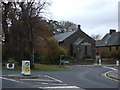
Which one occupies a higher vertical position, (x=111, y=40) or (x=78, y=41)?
(x=111, y=40)

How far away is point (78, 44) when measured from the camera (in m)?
73.5

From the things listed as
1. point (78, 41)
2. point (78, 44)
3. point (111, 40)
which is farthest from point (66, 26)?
point (78, 44)

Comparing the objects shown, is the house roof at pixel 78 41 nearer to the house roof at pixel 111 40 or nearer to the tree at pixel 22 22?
the house roof at pixel 111 40

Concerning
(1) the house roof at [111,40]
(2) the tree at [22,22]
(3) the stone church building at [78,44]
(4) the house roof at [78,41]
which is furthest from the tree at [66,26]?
(2) the tree at [22,22]

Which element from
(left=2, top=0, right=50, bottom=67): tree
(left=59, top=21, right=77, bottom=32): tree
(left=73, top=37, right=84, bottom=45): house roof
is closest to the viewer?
(left=2, top=0, right=50, bottom=67): tree

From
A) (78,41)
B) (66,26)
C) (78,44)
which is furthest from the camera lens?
(66,26)

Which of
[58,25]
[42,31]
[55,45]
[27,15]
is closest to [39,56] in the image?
[55,45]

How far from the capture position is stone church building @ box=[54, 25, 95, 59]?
243 ft

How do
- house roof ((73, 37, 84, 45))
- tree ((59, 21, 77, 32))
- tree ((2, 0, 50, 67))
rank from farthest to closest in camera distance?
tree ((59, 21, 77, 32))
house roof ((73, 37, 84, 45))
tree ((2, 0, 50, 67))

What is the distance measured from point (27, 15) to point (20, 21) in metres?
3.43

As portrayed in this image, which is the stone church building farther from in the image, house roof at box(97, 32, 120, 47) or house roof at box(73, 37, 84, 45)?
house roof at box(97, 32, 120, 47)

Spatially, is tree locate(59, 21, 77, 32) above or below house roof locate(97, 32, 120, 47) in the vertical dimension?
above

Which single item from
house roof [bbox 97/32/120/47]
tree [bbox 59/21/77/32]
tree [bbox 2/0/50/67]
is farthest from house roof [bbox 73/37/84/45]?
tree [bbox 2/0/50/67]

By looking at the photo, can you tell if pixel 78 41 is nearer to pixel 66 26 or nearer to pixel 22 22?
pixel 66 26
